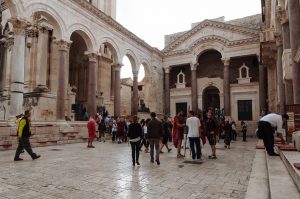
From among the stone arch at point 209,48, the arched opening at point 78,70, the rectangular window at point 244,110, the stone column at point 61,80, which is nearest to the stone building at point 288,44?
the stone arch at point 209,48

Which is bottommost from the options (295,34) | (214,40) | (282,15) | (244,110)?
(244,110)

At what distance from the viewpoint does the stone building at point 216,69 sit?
25203 mm

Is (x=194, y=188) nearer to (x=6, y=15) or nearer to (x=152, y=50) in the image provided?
(x=6, y=15)

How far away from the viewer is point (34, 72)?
17.5 metres

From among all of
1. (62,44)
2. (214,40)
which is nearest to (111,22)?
(62,44)

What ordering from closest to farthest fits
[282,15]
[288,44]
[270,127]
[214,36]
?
[270,127], [288,44], [282,15], [214,36]

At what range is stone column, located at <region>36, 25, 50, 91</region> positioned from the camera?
17.3 meters

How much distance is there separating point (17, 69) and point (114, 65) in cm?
957

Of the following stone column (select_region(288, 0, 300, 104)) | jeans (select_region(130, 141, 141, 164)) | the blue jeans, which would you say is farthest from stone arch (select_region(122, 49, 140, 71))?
jeans (select_region(130, 141, 141, 164))

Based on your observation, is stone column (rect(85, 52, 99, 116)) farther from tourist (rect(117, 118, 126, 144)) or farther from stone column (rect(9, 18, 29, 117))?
stone column (rect(9, 18, 29, 117))

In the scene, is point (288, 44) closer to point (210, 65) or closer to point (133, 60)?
point (133, 60)

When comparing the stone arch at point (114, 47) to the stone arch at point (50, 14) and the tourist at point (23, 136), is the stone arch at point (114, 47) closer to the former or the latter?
the stone arch at point (50, 14)

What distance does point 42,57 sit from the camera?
58.0 ft

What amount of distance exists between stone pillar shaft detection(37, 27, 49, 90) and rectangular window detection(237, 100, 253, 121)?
19630 mm
